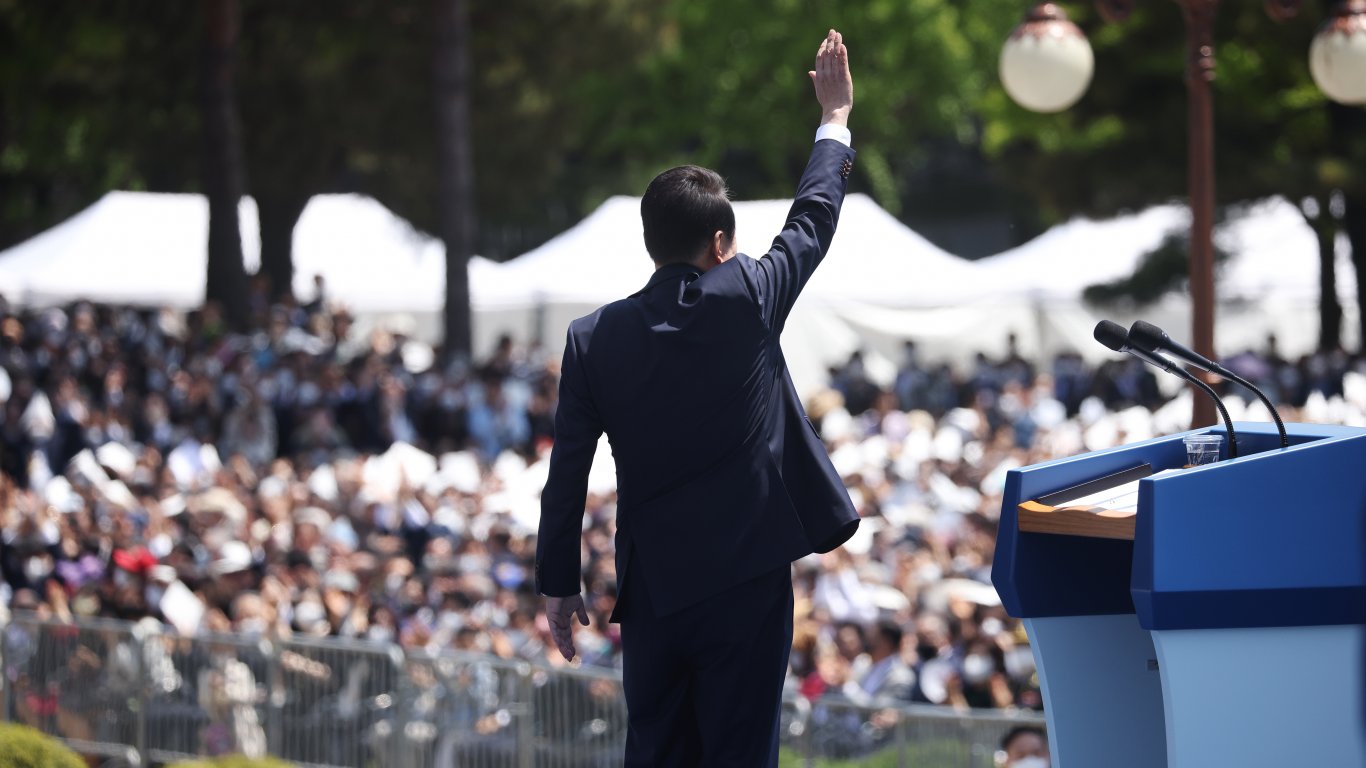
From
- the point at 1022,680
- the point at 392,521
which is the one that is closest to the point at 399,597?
the point at 392,521

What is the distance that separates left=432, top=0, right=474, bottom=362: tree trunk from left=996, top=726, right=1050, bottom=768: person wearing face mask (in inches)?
666

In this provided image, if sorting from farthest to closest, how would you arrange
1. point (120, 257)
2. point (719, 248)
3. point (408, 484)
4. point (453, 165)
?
point (120, 257) < point (453, 165) < point (408, 484) < point (719, 248)

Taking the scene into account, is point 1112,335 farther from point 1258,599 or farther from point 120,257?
point 120,257

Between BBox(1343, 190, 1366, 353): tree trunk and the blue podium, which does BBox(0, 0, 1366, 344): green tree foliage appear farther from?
the blue podium

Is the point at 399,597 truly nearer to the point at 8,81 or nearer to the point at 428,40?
the point at 8,81

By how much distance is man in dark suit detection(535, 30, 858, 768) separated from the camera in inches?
143

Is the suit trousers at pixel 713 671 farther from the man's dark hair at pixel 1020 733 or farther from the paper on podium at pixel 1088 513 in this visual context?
the man's dark hair at pixel 1020 733

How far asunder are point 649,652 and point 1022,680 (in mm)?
5829

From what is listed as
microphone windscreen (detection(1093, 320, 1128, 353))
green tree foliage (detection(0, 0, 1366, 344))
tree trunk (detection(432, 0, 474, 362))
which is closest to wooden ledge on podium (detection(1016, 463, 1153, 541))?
microphone windscreen (detection(1093, 320, 1128, 353))

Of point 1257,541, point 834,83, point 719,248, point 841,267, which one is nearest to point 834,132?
point 834,83

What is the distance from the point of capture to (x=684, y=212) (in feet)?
12.2

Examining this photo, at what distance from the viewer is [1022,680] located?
30.2ft

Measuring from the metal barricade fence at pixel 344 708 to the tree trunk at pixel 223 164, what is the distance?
43.3 ft

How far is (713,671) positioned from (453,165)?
2062cm
